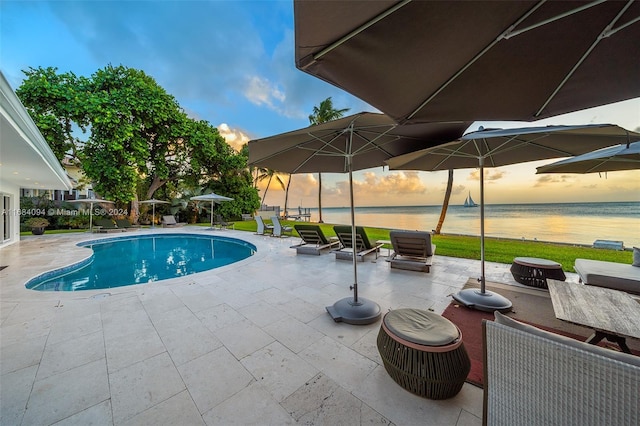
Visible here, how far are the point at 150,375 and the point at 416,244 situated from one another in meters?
5.42

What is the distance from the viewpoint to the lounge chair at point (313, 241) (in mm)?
8181

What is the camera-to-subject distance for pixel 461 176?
14898mm

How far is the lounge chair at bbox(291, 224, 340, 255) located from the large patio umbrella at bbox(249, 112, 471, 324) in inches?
130

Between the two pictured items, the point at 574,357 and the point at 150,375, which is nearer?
the point at 574,357

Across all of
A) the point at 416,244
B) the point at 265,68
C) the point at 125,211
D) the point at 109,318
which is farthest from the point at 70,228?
the point at 416,244

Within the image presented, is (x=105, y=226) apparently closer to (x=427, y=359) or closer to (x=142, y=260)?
(x=142, y=260)

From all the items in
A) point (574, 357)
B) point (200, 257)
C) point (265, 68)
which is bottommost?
point (200, 257)

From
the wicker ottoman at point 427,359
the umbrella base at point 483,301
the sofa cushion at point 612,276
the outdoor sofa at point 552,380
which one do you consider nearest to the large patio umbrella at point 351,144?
→ the wicker ottoman at point 427,359

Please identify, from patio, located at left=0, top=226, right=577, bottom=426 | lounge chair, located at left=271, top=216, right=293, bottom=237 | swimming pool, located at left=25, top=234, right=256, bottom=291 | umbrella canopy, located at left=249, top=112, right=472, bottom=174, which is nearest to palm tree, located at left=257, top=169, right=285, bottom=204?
swimming pool, located at left=25, top=234, right=256, bottom=291

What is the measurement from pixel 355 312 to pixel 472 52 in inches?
132

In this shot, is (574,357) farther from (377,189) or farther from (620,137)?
(377,189)

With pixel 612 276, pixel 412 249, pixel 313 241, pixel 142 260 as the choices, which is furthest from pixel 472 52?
pixel 142 260

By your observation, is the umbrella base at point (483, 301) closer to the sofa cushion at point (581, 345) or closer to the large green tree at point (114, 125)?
the sofa cushion at point (581, 345)

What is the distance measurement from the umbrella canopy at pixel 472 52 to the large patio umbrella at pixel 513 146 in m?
0.54
